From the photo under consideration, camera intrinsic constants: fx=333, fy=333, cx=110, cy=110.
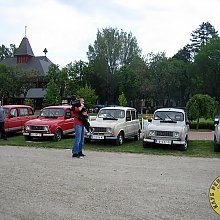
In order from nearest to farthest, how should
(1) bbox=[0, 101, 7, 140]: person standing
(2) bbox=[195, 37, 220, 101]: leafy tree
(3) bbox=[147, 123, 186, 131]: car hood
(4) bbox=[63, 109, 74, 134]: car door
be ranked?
(3) bbox=[147, 123, 186, 131]: car hood → (1) bbox=[0, 101, 7, 140]: person standing → (4) bbox=[63, 109, 74, 134]: car door → (2) bbox=[195, 37, 220, 101]: leafy tree

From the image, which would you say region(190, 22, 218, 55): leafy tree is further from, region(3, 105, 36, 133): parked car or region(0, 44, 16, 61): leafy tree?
A: region(3, 105, 36, 133): parked car

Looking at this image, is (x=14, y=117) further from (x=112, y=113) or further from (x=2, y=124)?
(x=112, y=113)

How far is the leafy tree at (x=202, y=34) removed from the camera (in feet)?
259

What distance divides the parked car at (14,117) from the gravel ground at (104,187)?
6415 mm

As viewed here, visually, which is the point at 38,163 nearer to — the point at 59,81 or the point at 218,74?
the point at 59,81

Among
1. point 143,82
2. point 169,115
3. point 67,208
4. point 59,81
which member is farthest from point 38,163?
point 143,82

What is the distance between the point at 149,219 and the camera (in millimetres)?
4953

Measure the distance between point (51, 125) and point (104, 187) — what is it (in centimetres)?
892

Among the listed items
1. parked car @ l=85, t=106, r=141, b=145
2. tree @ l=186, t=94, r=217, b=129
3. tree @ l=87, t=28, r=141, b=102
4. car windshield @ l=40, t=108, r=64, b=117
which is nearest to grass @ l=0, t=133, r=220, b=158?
parked car @ l=85, t=106, r=141, b=145

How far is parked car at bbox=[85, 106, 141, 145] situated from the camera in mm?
14086

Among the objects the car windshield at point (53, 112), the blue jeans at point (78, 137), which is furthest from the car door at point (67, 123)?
the blue jeans at point (78, 137)

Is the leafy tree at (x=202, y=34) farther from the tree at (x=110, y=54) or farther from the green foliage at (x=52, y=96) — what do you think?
the green foliage at (x=52, y=96)

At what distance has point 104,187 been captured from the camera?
6875 mm

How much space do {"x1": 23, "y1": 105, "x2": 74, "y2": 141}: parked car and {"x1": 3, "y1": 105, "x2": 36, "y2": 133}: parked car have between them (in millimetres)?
1749
